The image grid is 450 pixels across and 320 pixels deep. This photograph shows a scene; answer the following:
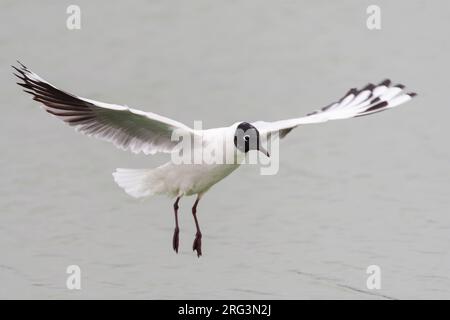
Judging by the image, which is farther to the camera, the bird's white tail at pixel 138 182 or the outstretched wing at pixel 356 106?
the bird's white tail at pixel 138 182

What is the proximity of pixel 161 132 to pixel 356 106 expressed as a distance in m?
1.26

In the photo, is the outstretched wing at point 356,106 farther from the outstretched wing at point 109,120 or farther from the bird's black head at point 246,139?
the outstretched wing at point 109,120

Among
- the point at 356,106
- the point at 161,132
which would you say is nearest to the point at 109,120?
the point at 161,132

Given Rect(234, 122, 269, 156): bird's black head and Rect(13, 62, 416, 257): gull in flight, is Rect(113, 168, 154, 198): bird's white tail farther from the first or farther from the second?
Rect(234, 122, 269, 156): bird's black head

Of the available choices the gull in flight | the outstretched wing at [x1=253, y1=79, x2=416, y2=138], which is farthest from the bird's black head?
the outstretched wing at [x1=253, y1=79, x2=416, y2=138]

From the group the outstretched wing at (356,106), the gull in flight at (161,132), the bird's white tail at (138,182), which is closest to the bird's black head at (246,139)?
the gull in flight at (161,132)

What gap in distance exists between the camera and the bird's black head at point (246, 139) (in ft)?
22.5

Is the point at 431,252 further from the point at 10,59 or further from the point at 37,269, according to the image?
the point at 10,59

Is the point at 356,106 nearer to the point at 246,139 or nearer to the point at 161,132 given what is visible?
the point at 246,139

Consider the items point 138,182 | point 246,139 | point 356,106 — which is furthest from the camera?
point 356,106

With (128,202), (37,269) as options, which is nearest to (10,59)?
(128,202)

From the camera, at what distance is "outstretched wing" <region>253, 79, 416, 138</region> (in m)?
7.12

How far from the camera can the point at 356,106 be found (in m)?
7.60

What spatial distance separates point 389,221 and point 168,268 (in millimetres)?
1744
